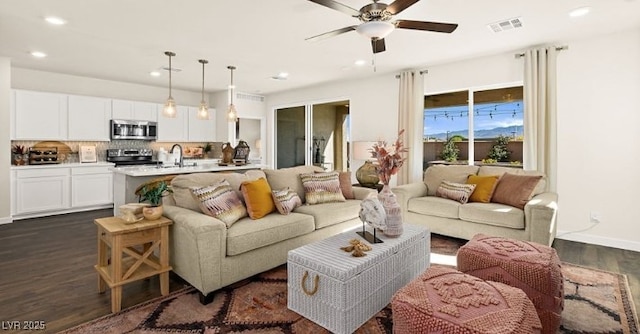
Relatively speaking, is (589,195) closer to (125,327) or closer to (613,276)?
(613,276)

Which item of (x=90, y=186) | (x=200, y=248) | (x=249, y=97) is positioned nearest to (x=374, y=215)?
(x=200, y=248)

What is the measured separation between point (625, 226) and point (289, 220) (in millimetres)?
3933

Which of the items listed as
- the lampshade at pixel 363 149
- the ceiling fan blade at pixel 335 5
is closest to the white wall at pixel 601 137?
A: the lampshade at pixel 363 149

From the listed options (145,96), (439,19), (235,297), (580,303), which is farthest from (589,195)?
(145,96)

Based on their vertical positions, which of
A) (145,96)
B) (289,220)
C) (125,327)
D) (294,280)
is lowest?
(125,327)

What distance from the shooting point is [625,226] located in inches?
152

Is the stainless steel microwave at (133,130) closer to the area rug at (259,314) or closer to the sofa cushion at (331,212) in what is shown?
the sofa cushion at (331,212)

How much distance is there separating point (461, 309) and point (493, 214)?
2355 millimetres

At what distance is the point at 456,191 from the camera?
4055 mm

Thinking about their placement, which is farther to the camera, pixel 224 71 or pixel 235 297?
pixel 224 71

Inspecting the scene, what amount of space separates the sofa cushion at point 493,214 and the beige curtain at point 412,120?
1.68 m

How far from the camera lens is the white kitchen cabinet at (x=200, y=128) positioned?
7562mm

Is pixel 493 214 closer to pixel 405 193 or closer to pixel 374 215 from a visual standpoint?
pixel 405 193

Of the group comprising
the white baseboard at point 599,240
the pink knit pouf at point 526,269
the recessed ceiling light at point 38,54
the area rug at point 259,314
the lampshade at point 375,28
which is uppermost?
the recessed ceiling light at point 38,54
